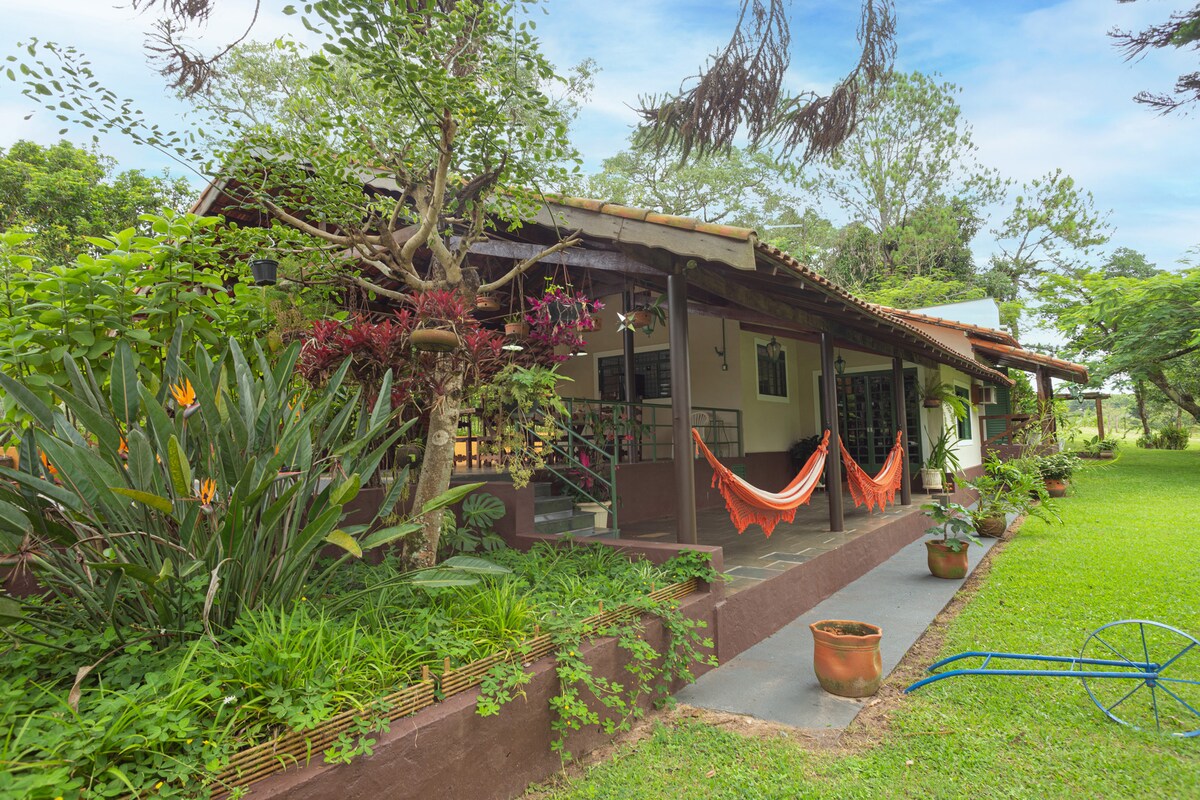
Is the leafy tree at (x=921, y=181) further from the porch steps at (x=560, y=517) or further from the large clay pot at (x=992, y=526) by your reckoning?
the porch steps at (x=560, y=517)

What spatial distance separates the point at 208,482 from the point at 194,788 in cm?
86

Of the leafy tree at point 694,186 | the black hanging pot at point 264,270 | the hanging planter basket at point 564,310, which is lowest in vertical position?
the hanging planter basket at point 564,310

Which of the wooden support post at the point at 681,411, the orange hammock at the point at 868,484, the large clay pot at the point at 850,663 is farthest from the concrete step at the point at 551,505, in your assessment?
the orange hammock at the point at 868,484

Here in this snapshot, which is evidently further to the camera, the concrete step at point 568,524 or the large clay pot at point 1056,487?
the large clay pot at point 1056,487

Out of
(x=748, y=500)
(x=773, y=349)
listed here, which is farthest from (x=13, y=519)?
(x=773, y=349)

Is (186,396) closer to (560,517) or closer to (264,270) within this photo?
(264,270)

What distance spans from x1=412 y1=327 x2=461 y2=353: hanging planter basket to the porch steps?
199 cm

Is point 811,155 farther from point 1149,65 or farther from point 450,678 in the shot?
point 1149,65

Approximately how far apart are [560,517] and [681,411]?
1.45 meters

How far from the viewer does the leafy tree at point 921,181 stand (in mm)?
20828

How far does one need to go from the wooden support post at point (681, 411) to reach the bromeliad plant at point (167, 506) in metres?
2.17

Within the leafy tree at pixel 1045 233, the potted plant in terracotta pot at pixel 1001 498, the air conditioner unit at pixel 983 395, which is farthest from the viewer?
the leafy tree at pixel 1045 233

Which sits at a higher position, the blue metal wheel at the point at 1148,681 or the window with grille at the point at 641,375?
the window with grille at the point at 641,375

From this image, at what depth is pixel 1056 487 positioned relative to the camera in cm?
1091
